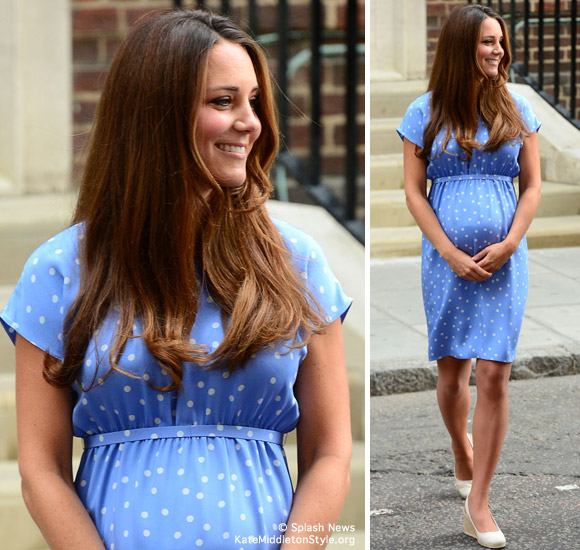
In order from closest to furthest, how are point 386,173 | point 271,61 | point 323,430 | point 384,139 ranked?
point 323,430 → point 271,61 → point 386,173 → point 384,139

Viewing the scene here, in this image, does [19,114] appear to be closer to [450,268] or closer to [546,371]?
[450,268]

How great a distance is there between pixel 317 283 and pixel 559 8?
338 inches

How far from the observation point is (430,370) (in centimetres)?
538

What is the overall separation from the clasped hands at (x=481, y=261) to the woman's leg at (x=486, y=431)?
275 mm

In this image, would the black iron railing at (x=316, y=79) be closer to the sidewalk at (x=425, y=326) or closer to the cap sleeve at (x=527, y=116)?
the cap sleeve at (x=527, y=116)

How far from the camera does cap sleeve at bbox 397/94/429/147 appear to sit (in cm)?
344

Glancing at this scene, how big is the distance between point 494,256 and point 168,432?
1.90 metres

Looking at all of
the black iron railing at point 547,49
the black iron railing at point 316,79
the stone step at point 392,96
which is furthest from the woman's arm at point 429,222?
the black iron railing at point 547,49

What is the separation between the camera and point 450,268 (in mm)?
3416

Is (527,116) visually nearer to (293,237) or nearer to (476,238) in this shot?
(476,238)

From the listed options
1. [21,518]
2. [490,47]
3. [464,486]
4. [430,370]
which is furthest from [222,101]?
[430,370]

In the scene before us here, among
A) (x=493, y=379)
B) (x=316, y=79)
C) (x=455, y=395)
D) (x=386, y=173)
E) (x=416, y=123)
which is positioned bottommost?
(x=455, y=395)

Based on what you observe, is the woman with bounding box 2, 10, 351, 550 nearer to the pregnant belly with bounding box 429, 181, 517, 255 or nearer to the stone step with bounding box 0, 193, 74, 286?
the pregnant belly with bounding box 429, 181, 517, 255

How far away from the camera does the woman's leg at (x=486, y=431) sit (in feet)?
10.7
